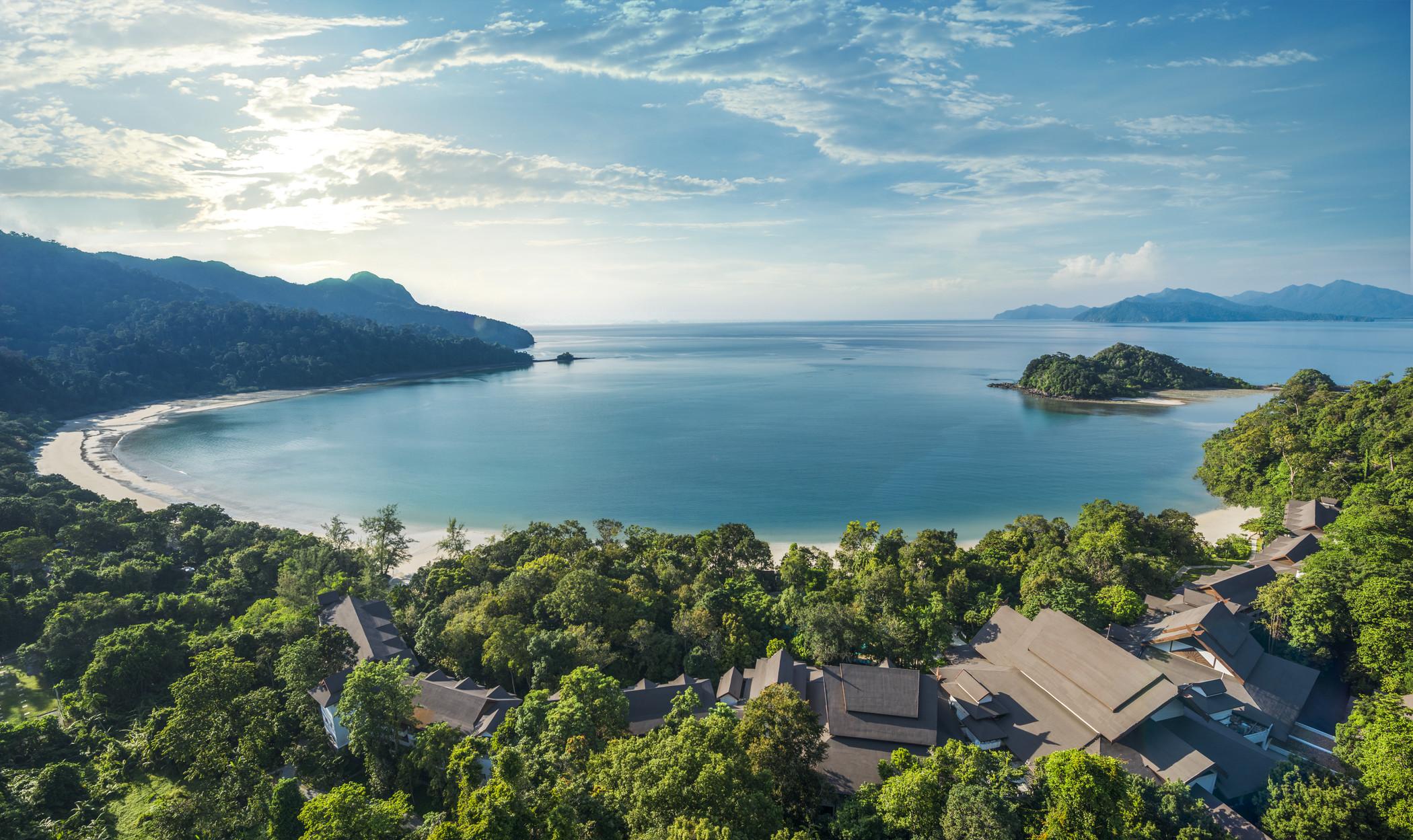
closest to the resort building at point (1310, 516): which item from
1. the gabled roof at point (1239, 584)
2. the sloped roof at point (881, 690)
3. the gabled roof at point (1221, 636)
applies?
the gabled roof at point (1239, 584)

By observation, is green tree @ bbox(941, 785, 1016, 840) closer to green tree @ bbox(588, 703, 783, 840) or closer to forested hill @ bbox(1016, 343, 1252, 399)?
green tree @ bbox(588, 703, 783, 840)

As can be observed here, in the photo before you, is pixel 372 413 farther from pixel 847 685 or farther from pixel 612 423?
pixel 847 685

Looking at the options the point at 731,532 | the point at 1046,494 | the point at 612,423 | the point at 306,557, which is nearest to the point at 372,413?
the point at 612,423

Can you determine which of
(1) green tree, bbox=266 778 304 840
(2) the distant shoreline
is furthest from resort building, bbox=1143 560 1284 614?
(2) the distant shoreline

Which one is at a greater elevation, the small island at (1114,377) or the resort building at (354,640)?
the small island at (1114,377)

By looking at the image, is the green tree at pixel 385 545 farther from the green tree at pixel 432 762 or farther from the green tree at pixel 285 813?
the green tree at pixel 285 813

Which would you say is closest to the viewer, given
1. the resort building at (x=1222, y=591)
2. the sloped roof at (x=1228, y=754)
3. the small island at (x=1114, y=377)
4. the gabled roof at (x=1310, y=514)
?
the sloped roof at (x=1228, y=754)
